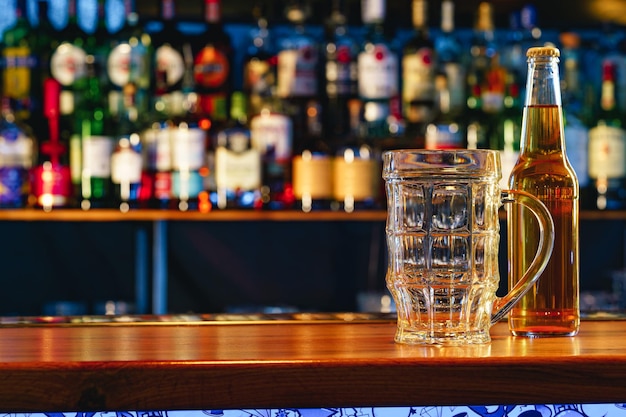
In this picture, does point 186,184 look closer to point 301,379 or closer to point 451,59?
point 451,59

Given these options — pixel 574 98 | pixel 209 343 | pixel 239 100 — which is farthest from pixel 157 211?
pixel 209 343

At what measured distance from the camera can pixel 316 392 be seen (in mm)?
687

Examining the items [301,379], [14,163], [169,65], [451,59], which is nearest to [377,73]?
[451,59]

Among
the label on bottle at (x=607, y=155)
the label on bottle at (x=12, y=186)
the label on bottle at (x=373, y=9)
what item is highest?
the label on bottle at (x=373, y=9)

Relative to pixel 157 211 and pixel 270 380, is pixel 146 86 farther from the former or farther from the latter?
pixel 270 380

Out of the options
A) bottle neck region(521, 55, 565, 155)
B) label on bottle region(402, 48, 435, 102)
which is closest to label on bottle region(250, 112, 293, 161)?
label on bottle region(402, 48, 435, 102)

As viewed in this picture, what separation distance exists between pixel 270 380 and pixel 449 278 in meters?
0.19

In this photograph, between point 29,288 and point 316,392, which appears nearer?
point 316,392

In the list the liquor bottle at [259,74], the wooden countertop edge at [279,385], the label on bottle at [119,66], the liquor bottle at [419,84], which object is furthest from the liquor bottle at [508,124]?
the wooden countertop edge at [279,385]

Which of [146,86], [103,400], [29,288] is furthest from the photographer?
[29,288]

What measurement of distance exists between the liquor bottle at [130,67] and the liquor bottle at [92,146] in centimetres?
4

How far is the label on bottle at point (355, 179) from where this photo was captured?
7.11ft

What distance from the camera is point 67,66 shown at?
7.64 feet

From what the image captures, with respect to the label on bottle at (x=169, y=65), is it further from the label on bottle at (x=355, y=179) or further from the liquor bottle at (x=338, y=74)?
the label on bottle at (x=355, y=179)
